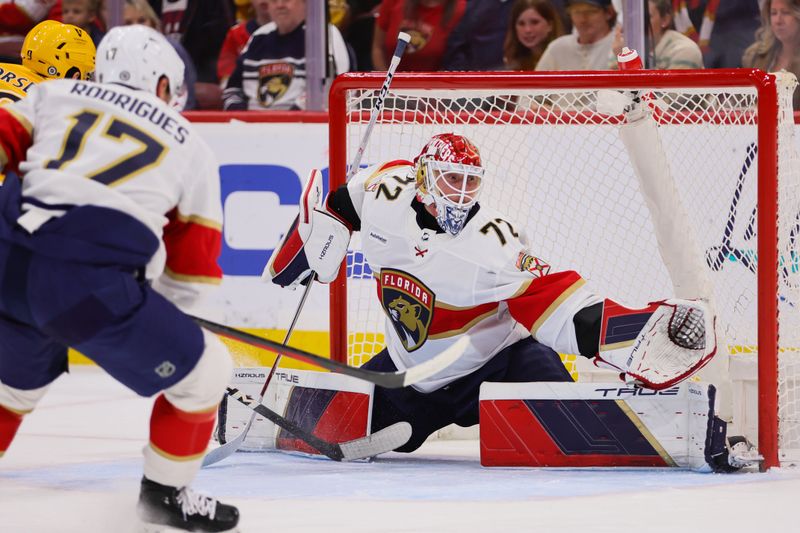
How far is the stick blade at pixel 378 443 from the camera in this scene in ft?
10.9

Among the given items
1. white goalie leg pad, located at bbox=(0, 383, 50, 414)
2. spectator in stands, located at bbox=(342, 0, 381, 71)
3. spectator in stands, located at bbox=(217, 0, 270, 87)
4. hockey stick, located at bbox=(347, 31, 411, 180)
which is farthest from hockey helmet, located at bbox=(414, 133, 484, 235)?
spectator in stands, located at bbox=(217, 0, 270, 87)

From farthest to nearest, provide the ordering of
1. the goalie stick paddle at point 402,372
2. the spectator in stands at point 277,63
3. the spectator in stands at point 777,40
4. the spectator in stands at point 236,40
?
the spectator in stands at point 236,40, the spectator in stands at point 277,63, the spectator in stands at point 777,40, the goalie stick paddle at point 402,372

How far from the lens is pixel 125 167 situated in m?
2.27

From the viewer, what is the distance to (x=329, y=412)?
346 centimetres

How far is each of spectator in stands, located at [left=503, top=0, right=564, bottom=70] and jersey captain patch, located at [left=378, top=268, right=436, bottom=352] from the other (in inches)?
73.2

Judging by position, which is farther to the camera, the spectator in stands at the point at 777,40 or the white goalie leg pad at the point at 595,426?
the spectator in stands at the point at 777,40

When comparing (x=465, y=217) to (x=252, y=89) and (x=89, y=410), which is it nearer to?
(x=89, y=410)

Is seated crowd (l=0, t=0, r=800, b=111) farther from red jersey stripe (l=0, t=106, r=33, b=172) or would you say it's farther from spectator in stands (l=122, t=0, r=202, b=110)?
red jersey stripe (l=0, t=106, r=33, b=172)

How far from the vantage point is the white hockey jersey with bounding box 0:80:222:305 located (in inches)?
88.5

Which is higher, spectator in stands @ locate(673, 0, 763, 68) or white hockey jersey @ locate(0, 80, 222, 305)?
spectator in stands @ locate(673, 0, 763, 68)

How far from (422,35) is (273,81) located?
2.13 ft

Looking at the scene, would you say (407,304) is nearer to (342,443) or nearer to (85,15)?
(342,443)

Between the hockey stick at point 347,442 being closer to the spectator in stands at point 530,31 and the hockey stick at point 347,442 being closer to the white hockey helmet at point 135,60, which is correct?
the white hockey helmet at point 135,60

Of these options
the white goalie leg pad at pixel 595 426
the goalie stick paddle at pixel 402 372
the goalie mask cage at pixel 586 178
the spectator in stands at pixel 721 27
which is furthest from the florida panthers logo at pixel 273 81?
the goalie stick paddle at pixel 402 372
